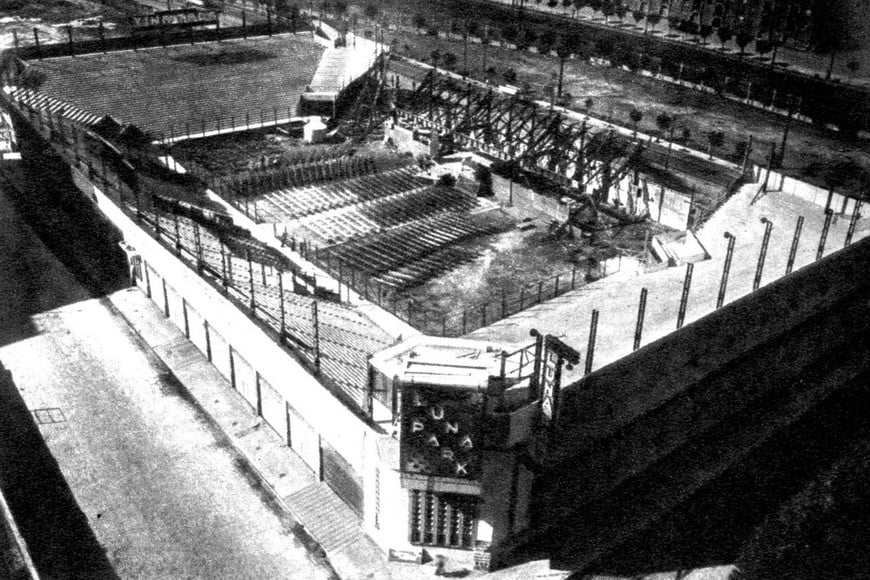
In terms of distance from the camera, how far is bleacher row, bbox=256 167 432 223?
46844mm

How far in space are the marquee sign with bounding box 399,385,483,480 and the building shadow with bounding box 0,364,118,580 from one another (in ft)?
36.1

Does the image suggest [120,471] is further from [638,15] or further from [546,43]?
[638,15]

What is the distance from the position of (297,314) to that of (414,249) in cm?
1027

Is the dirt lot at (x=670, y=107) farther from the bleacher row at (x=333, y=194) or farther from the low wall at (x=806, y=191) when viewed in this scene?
the bleacher row at (x=333, y=194)

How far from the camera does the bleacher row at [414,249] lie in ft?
129

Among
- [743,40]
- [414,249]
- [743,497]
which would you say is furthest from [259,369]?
[743,40]

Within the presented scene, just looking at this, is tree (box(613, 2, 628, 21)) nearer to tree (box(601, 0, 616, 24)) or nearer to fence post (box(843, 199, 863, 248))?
tree (box(601, 0, 616, 24))

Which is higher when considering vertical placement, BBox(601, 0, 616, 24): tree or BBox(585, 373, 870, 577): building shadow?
BBox(601, 0, 616, 24): tree

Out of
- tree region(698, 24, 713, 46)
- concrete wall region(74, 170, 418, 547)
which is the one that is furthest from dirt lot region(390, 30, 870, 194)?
concrete wall region(74, 170, 418, 547)

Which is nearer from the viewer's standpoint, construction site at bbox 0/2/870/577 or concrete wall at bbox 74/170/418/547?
construction site at bbox 0/2/870/577

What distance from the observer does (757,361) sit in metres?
34.6

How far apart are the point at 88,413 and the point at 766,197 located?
35004 mm

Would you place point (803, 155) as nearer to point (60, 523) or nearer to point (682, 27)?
point (682, 27)

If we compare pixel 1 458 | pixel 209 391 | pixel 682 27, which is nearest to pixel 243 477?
pixel 209 391
